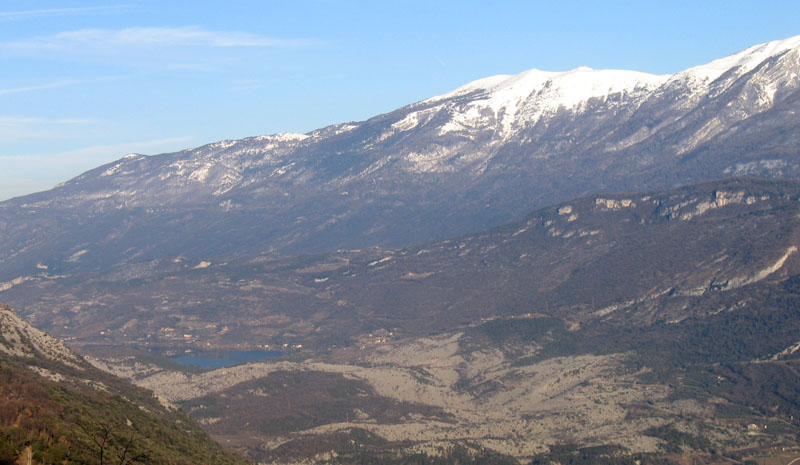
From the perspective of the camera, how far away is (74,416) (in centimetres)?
7881

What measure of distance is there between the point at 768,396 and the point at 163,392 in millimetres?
105299

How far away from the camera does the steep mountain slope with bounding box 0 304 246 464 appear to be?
200 feet

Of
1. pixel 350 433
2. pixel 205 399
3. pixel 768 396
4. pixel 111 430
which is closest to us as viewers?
pixel 111 430

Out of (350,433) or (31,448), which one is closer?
(31,448)

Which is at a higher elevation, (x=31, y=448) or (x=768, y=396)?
(x=31, y=448)

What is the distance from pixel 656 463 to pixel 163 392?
90.7 m

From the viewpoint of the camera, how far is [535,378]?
193m

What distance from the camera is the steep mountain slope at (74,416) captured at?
60.9 m

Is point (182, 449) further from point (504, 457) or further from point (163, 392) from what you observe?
point (163, 392)

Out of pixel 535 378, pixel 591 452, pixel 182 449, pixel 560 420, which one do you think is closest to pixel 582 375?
pixel 535 378

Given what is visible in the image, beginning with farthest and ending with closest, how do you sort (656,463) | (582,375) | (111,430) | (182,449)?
(582,375) → (656,463) → (182,449) → (111,430)

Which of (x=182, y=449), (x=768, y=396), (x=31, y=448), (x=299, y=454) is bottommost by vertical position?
(x=768, y=396)

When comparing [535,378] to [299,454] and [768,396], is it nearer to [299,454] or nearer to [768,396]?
[768,396]

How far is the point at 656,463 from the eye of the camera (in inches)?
5369
